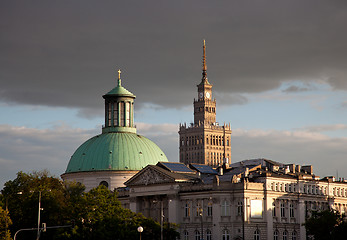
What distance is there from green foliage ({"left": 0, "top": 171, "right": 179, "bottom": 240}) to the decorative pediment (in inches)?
886

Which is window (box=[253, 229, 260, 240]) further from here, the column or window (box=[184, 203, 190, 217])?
window (box=[184, 203, 190, 217])

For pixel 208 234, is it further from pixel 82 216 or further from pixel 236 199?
pixel 82 216

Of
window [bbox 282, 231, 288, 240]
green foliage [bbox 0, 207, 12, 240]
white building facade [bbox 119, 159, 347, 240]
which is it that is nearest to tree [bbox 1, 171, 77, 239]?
green foliage [bbox 0, 207, 12, 240]

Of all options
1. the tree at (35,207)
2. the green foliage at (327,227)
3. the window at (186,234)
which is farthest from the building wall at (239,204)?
the tree at (35,207)

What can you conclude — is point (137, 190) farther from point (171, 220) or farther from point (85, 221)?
point (85, 221)

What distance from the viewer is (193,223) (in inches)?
7077

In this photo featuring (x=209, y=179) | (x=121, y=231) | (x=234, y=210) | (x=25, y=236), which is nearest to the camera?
(x=121, y=231)

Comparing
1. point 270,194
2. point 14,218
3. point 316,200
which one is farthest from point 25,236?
point 316,200

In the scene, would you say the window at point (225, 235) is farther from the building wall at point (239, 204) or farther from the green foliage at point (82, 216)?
the green foliage at point (82, 216)

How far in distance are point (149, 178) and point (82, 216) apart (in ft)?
119

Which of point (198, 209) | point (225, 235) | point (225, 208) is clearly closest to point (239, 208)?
point (225, 208)

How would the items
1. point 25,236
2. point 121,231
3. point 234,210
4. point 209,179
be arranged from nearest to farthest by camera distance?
point 121,231
point 25,236
point 234,210
point 209,179

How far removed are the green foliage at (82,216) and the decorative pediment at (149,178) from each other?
22500 mm

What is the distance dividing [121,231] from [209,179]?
4289cm
